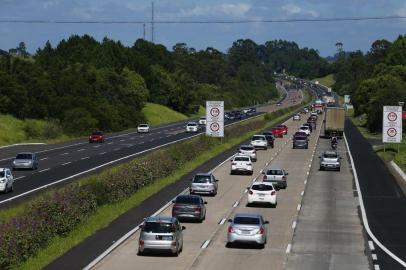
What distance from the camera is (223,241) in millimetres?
31297

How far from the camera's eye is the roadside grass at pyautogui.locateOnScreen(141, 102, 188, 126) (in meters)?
153

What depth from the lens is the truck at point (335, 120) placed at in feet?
334

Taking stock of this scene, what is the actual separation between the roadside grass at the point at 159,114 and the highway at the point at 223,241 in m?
96.2

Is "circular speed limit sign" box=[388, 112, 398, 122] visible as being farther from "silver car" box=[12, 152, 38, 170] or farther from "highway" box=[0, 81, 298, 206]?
"silver car" box=[12, 152, 38, 170]

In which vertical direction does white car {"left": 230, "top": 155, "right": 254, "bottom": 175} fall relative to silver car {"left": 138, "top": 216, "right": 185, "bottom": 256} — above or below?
below

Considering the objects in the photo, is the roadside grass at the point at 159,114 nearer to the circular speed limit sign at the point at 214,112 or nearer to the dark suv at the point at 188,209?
the circular speed limit sign at the point at 214,112

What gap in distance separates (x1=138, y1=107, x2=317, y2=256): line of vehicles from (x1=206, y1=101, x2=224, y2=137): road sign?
22.4 meters

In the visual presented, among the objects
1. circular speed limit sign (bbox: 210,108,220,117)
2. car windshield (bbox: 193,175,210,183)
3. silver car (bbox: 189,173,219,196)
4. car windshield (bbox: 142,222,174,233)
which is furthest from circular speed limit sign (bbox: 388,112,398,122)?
car windshield (bbox: 142,222,174,233)

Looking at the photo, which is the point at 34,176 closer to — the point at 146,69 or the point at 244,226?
the point at 244,226

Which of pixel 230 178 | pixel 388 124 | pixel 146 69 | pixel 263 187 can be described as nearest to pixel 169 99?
pixel 146 69

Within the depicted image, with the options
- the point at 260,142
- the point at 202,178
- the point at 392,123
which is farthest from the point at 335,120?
the point at 202,178

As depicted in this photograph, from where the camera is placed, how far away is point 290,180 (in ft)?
185

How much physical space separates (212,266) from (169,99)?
488 ft

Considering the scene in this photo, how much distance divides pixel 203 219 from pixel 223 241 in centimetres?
585
